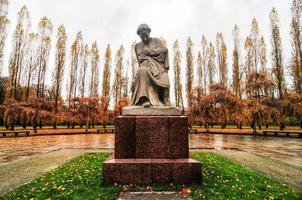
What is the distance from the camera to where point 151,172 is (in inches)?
151

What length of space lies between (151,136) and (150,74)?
5.29 feet

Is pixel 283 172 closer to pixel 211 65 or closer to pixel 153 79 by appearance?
pixel 153 79

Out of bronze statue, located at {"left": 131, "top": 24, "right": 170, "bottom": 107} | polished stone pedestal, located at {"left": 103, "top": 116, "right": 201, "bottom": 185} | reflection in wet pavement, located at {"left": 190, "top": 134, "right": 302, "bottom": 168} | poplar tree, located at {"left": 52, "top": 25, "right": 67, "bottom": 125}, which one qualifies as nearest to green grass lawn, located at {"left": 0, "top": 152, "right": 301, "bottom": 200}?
polished stone pedestal, located at {"left": 103, "top": 116, "right": 201, "bottom": 185}

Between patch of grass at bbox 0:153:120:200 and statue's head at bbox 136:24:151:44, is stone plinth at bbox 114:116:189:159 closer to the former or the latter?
patch of grass at bbox 0:153:120:200

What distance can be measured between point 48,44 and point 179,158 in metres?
32.7

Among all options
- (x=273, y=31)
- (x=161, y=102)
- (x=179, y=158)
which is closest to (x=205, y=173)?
(x=179, y=158)

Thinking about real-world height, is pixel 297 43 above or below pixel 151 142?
above

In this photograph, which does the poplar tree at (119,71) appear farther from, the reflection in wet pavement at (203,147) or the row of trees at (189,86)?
the reflection in wet pavement at (203,147)

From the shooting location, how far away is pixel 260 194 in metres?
3.50

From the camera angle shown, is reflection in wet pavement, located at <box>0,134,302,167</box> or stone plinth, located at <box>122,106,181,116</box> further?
reflection in wet pavement, located at <box>0,134,302,167</box>

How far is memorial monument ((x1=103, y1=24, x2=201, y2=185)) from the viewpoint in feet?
12.6

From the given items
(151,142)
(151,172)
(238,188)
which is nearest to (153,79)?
(151,142)

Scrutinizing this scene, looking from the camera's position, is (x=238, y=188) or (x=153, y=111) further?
(x=153, y=111)

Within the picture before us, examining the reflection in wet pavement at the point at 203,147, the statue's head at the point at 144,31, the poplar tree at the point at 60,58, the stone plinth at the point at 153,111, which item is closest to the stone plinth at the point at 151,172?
the stone plinth at the point at 153,111
